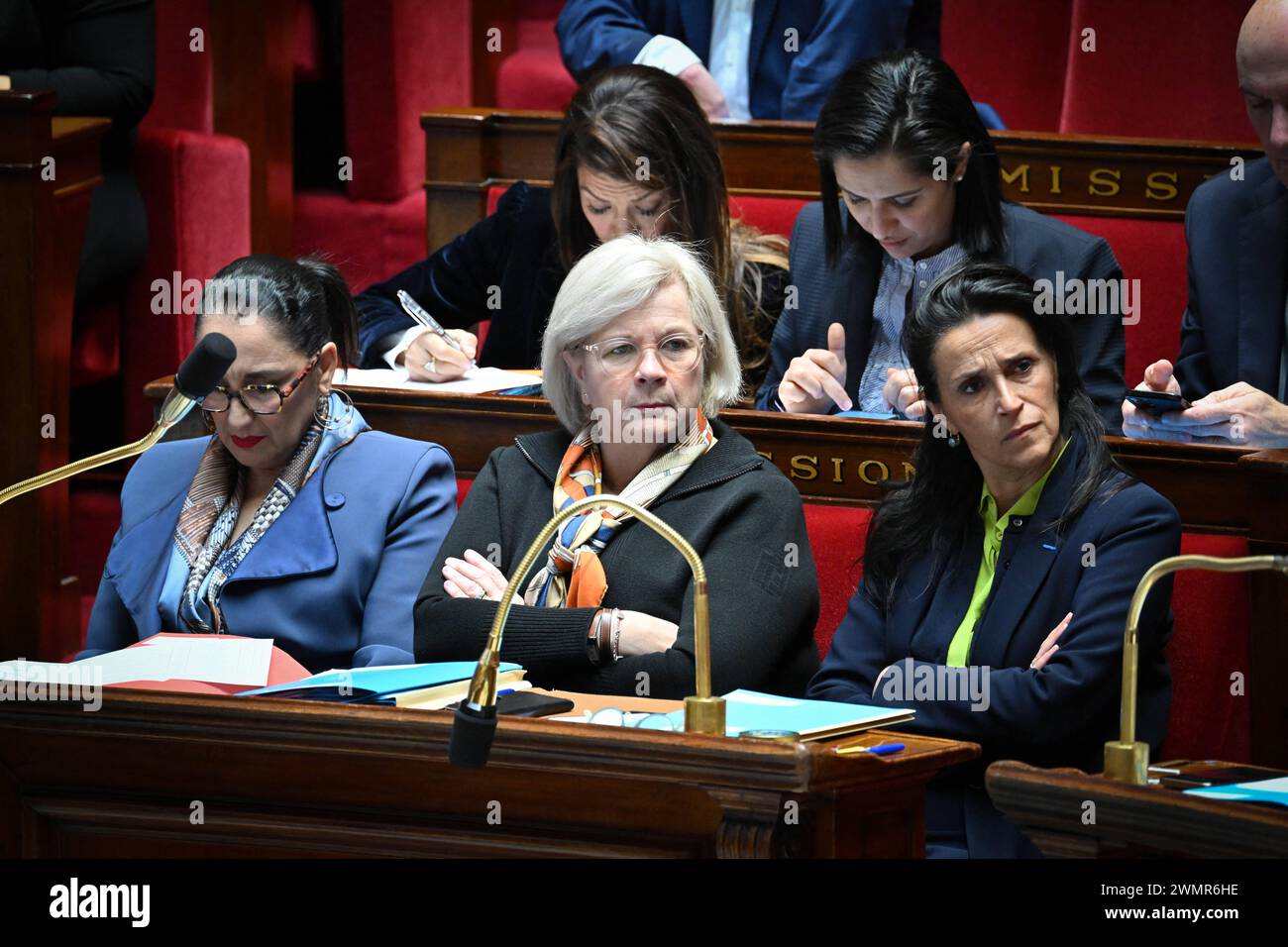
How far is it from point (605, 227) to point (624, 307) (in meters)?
0.80

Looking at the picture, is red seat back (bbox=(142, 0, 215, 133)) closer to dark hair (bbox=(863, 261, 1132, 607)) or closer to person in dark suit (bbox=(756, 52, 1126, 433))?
person in dark suit (bbox=(756, 52, 1126, 433))

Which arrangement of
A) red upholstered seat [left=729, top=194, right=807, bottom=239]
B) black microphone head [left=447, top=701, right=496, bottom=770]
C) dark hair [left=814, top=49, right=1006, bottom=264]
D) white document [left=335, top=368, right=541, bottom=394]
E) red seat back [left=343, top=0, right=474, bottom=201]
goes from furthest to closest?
red seat back [left=343, top=0, right=474, bottom=201], red upholstered seat [left=729, top=194, right=807, bottom=239], white document [left=335, top=368, right=541, bottom=394], dark hair [left=814, top=49, right=1006, bottom=264], black microphone head [left=447, top=701, right=496, bottom=770]

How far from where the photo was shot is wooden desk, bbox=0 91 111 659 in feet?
11.5

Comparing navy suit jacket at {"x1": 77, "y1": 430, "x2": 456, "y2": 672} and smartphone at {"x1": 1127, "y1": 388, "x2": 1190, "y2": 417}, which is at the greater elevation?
smartphone at {"x1": 1127, "y1": 388, "x2": 1190, "y2": 417}

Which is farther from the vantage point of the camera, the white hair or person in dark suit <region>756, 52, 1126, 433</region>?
person in dark suit <region>756, 52, 1126, 433</region>

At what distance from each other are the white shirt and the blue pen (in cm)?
245

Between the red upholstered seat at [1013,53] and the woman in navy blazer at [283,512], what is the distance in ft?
8.32

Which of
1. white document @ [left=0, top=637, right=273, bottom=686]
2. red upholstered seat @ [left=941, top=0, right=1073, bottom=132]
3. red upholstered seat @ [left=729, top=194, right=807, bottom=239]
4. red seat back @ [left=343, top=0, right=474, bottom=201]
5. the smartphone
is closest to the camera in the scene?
white document @ [left=0, top=637, right=273, bottom=686]

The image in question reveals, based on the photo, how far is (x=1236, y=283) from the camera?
3127mm

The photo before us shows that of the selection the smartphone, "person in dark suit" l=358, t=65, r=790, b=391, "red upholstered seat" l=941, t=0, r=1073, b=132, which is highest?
"red upholstered seat" l=941, t=0, r=1073, b=132

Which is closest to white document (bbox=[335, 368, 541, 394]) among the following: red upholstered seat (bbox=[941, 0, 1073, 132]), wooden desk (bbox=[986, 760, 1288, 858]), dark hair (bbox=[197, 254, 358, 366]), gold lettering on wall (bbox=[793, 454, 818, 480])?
dark hair (bbox=[197, 254, 358, 366])

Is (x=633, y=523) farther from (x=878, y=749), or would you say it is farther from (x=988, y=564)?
(x=878, y=749)

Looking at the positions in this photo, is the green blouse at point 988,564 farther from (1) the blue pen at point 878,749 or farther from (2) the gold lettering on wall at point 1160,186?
(2) the gold lettering on wall at point 1160,186
